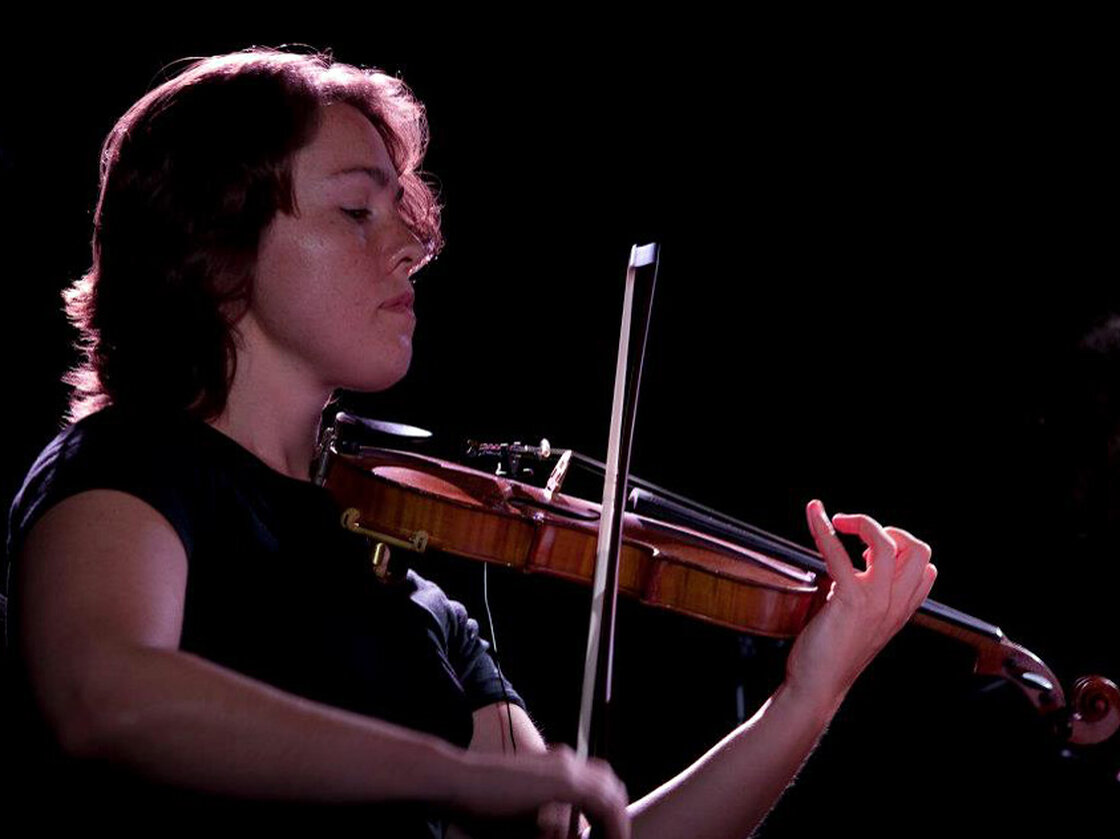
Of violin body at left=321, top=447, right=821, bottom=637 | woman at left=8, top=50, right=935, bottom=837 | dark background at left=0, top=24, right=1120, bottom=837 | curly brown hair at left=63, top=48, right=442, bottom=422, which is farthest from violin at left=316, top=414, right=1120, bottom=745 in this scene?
dark background at left=0, top=24, right=1120, bottom=837

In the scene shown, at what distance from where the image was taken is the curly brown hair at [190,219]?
1381 millimetres

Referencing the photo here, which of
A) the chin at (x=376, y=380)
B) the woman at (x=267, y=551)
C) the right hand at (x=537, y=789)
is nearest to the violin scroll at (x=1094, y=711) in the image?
the woman at (x=267, y=551)

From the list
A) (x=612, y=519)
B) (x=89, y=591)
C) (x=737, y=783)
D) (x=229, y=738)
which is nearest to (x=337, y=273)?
(x=612, y=519)

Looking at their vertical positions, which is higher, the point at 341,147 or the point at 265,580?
the point at 341,147

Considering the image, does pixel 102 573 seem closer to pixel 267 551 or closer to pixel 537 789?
pixel 267 551

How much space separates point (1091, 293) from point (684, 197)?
1499 mm

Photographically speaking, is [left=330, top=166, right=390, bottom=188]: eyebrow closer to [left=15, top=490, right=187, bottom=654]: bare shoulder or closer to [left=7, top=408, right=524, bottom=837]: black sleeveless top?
[left=7, top=408, right=524, bottom=837]: black sleeveless top

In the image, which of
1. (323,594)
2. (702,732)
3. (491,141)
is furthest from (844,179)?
(323,594)

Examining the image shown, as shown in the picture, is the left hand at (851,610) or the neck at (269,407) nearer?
the neck at (269,407)

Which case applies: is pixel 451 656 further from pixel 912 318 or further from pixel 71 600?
pixel 912 318

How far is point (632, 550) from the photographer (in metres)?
1.73

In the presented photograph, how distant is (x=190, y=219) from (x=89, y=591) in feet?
2.21

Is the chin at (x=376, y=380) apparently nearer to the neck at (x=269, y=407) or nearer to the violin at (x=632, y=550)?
the neck at (x=269, y=407)

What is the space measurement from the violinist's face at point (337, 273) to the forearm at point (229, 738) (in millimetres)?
636
